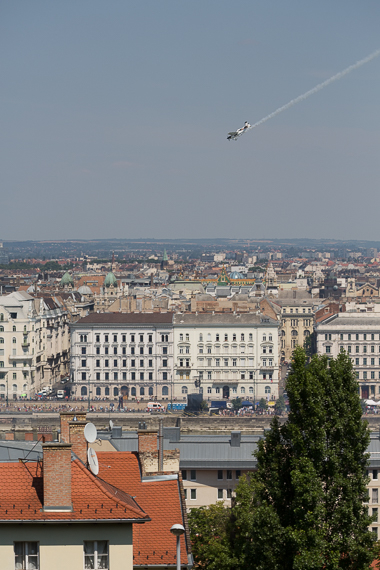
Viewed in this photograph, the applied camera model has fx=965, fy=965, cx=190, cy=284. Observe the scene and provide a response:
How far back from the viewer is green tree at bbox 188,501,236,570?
2556 centimetres

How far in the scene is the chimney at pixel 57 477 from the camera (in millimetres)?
18781

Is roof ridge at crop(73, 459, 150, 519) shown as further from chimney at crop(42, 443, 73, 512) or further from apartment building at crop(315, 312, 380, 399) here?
apartment building at crop(315, 312, 380, 399)

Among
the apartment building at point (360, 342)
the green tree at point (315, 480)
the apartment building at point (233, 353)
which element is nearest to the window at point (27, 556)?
the green tree at point (315, 480)

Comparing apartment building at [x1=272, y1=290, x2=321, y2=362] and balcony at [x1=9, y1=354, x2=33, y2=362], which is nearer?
balcony at [x1=9, y1=354, x2=33, y2=362]

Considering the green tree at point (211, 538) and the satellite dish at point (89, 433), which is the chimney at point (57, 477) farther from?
the green tree at point (211, 538)

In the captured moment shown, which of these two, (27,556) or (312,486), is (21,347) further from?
(27,556)

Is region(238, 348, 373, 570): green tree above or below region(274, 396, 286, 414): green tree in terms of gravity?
above

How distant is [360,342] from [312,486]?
9073 cm

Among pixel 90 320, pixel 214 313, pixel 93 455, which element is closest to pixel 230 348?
pixel 214 313

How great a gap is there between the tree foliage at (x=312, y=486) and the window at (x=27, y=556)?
21.1 feet

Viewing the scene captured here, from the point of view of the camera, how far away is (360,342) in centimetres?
11231

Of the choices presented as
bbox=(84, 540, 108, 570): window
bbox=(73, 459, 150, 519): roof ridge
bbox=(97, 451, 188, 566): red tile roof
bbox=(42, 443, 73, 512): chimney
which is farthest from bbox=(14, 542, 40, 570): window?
bbox=(97, 451, 188, 566): red tile roof

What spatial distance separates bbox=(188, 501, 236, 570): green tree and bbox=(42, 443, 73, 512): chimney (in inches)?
298

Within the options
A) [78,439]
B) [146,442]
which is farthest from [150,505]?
[146,442]
